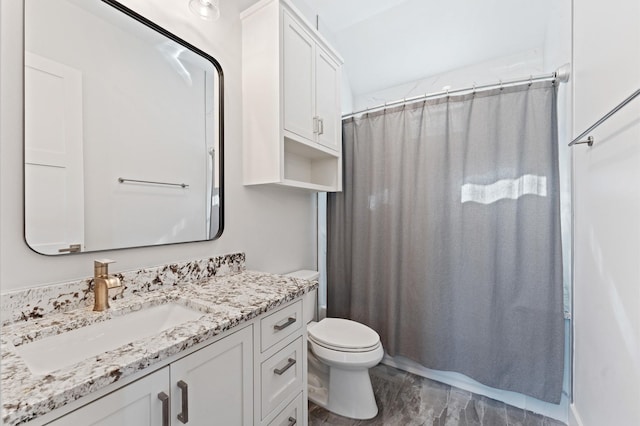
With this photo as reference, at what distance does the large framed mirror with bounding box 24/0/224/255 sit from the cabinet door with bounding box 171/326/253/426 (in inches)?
23.2

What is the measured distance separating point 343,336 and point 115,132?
1576 millimetres

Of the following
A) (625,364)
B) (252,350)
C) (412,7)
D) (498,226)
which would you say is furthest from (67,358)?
(412,7)

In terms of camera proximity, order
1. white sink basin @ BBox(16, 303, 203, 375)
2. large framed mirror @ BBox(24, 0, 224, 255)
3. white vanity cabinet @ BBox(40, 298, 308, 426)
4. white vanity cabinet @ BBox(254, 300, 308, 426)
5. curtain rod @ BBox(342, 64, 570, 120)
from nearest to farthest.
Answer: white vanity cabinet @ BBox(40, 298, 308, 426) < white sink basin @ BBox(16, 303, 203, 375) < large framed mirror @ BBox(24, 0, 224, 255) < white vanity cabinet @ BBox(254, 300, 308, 426) < curtain rod @ BBox(342, 64, 570, 120)

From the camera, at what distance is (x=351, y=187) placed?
2244 mm

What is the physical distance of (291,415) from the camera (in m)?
1.18

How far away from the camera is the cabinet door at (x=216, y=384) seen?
2.46 feet

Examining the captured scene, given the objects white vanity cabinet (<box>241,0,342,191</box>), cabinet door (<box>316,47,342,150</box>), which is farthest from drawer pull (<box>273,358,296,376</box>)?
cabinet door (<box>316,47,342,150</box>)

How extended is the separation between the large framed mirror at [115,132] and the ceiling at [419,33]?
1.34 metres

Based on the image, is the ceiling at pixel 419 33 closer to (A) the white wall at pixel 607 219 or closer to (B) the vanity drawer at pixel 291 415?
(A) the white wall at pixel 607 219

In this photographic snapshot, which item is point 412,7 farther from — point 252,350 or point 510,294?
point 252,350

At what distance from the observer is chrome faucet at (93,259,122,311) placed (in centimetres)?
91

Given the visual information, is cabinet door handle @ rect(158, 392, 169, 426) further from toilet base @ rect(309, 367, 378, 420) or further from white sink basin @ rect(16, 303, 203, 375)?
toilet base @ rect(309, 367, 378, 420)

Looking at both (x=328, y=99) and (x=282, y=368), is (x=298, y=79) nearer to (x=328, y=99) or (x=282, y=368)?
(x=328, y=99)

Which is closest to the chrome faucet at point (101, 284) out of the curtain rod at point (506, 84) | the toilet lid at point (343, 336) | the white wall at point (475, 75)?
the toilet lid at point (343, 336)
